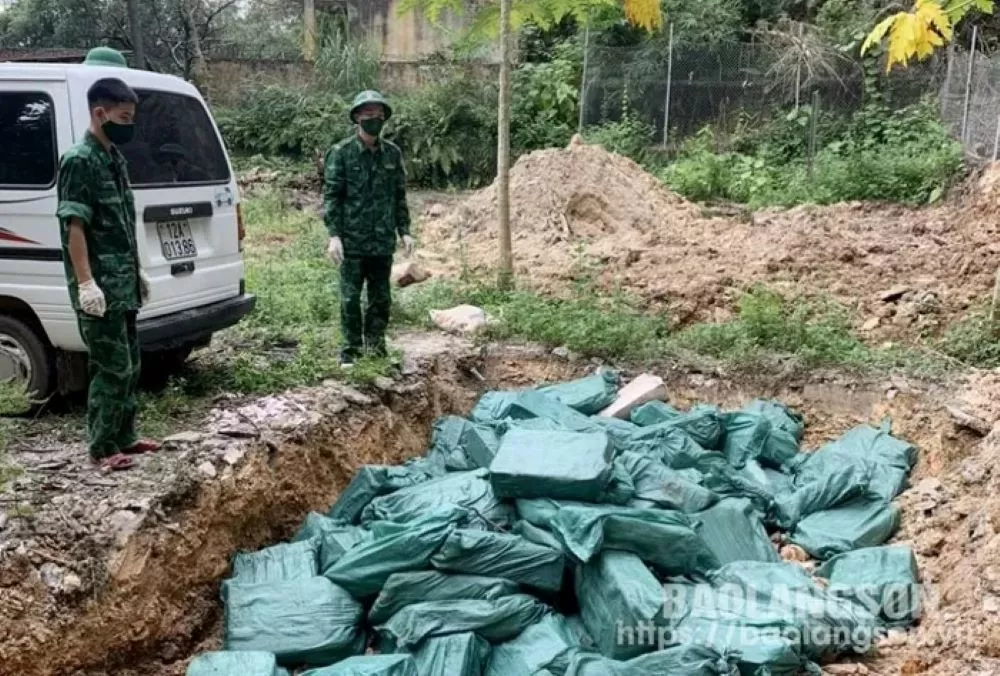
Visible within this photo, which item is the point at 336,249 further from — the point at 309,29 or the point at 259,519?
the point at 309,29

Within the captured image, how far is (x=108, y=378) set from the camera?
13.5ft

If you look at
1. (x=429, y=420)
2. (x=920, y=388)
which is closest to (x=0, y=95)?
(x=429, y=420)

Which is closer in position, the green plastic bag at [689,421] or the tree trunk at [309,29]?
the green plastic bag at [689,421]

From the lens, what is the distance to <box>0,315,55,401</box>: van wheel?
4.70 meters

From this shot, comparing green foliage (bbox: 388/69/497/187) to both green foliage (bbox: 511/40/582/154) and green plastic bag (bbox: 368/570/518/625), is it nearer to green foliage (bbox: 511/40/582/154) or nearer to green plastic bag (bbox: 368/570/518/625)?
green foliage (bbox: 511/40/582/154)

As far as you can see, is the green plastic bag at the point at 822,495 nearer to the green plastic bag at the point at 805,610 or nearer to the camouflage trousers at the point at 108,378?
the green plastic bag at the point at 805,610

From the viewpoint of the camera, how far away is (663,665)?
11.7 ft

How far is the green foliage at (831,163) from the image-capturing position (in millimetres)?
11227

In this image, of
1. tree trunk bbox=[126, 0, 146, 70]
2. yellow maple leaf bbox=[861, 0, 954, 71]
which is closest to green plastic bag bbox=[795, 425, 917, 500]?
yellow maple leaf bbox=[861, 0, 954, 71]

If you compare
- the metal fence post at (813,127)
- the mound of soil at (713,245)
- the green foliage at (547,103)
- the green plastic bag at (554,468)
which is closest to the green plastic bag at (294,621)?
the green plastic bag at (554,468)

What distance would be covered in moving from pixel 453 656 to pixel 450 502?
1.03m

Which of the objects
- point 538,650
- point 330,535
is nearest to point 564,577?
point 538,650

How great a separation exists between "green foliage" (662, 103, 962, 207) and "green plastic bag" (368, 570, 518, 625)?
29.1 feet

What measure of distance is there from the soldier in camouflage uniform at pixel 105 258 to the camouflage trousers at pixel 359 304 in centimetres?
176
